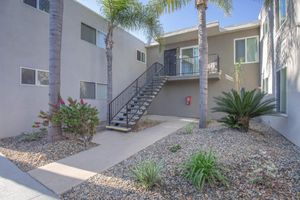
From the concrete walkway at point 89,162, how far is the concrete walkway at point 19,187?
14 centimetres

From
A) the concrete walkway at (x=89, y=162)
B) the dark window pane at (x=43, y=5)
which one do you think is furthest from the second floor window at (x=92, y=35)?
the concrete walkway at (x=89, y=162)

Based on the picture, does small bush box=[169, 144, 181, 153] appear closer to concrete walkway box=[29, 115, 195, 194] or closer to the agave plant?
concrete walkway box=[29, 115, 195, 194]

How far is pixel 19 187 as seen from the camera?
3824 millimetres

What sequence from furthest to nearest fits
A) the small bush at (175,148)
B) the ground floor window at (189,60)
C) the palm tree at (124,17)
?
the ground floor window at (189,60) → the palm tree at (124,17) → the small bush at (175,148)

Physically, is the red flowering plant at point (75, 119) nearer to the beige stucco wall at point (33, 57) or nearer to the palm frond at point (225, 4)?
the beige stucco wall at point (33, 57)

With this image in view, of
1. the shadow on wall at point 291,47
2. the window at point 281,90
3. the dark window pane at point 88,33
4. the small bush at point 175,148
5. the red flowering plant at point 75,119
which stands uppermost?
the dark window pane at point 88,33

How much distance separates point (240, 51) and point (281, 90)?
572 cm

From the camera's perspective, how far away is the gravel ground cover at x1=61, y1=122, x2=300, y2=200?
329 centimetres

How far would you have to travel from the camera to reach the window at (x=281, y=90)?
6.85m

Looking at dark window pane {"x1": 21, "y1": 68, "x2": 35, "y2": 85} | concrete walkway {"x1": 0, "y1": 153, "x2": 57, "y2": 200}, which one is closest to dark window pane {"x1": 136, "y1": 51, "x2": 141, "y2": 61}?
dark window pane {"x1": 21, "y1": 68, "x2": 35, "y2": 85}

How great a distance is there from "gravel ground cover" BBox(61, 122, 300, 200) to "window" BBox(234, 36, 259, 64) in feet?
25.5

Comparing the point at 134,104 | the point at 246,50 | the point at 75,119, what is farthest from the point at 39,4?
the point at 246,50

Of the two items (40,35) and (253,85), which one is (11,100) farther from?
(253,85)

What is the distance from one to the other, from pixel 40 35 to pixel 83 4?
10.0 feet
